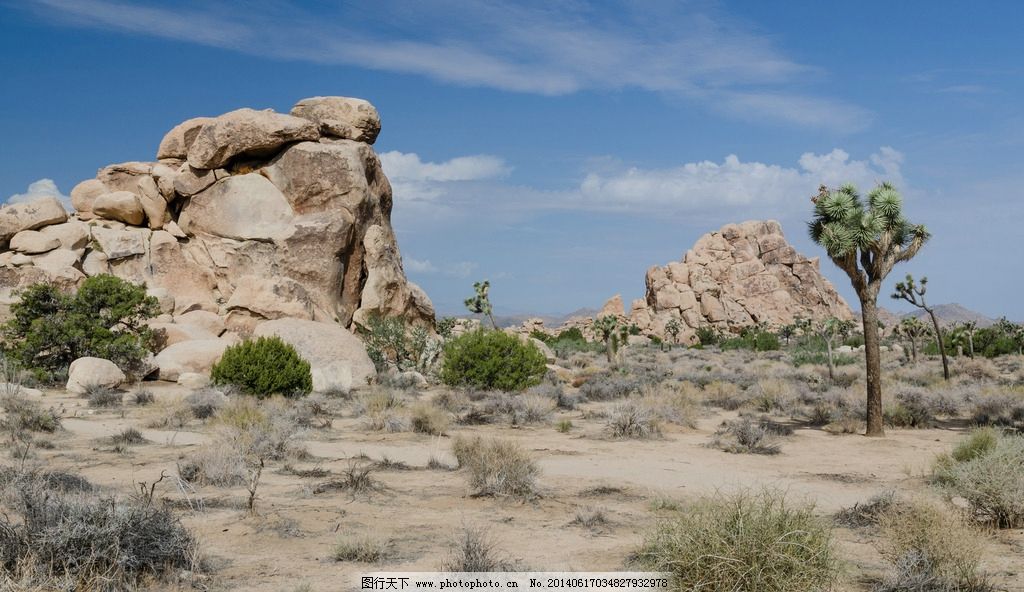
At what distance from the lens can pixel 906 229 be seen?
1599 centimetres

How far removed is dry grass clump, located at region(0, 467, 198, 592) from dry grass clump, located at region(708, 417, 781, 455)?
10537mm

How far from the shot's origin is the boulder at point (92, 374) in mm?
21922

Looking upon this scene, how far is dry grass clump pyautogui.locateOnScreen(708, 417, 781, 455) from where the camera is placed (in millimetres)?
14312

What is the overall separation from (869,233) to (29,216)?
31797mm

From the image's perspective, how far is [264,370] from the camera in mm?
21156

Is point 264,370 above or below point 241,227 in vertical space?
below

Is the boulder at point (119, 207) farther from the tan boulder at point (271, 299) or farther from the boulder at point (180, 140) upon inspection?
the tan boulder at point (271, 299)

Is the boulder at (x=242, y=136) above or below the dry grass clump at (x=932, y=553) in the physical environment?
above

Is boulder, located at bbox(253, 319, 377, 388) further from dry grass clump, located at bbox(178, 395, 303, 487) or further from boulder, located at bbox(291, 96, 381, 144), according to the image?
boulder, located at bbox(291, 96, 381, 144)

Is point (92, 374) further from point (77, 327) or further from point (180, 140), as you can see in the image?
point (180, 140)

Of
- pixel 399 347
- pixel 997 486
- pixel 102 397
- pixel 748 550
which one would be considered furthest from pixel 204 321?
pixel 748 550

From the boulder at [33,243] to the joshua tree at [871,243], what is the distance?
29.0 meters

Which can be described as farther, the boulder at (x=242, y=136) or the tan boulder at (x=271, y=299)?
the boulder at (x=242, y=136)

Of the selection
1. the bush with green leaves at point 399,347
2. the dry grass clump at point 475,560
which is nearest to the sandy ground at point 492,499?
the dry grass clump at point 475,560
